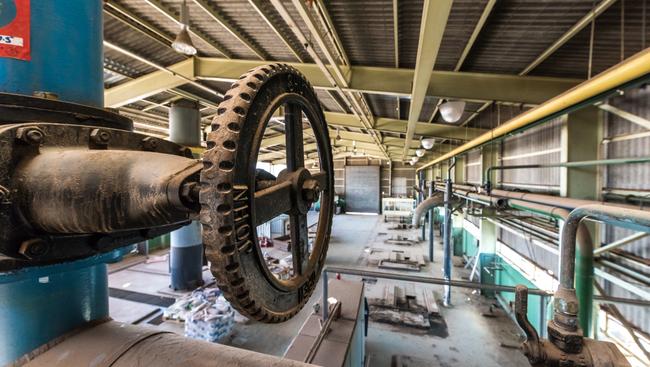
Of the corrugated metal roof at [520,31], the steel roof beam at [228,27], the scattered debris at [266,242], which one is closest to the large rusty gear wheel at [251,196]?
the corrugated metal roof at [520,31]

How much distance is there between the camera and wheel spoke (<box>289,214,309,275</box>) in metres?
0.86

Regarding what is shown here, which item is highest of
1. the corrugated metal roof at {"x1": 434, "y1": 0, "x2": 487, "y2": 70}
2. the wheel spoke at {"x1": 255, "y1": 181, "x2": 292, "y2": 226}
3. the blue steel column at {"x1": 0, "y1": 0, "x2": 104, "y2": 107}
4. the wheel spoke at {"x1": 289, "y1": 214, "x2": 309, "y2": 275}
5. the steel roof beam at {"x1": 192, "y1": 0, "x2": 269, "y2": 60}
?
the steel roof beam at {"x1": 192, "y1": 0, "x2": 269, "y2": 60}

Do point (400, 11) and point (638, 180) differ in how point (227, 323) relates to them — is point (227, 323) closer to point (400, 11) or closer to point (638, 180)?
Answer: point (400, 11)

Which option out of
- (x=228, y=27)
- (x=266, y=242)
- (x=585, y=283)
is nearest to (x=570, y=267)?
(x=585, y=283)

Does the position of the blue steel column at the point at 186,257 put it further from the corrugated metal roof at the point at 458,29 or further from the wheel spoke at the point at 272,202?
the wheel spoke at the point at 272,202

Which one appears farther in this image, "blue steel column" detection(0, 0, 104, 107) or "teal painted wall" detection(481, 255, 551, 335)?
"teal painted wall" detection(481, 255, 551, 335)

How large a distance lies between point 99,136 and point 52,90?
12.1 inches

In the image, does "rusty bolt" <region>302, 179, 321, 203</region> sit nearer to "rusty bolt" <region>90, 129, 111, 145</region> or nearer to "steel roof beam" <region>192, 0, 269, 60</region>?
"rusty bolt" <region>90, 129, 111, 145</region>

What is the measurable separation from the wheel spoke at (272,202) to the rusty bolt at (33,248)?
0.46 meters

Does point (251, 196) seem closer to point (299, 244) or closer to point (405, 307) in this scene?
point (299, 244)

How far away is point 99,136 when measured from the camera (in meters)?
0.65

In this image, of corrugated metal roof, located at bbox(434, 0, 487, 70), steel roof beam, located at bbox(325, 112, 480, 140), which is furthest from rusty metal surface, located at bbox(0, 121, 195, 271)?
steel roof beam, located at bbox(325, 112, 480, 140)

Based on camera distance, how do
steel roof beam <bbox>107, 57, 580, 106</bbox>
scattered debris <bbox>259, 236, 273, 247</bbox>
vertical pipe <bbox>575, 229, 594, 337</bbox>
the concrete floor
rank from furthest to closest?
scattered debris <bbox>259, 236, 273, 247</bbox> < the concrete floor < steel roof beam <bbox>107, 57, 580, 106</bbox> < vertical pipe <bbox>575, 229, 594, 337</bbox>

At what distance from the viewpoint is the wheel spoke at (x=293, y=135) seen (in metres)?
0.87
